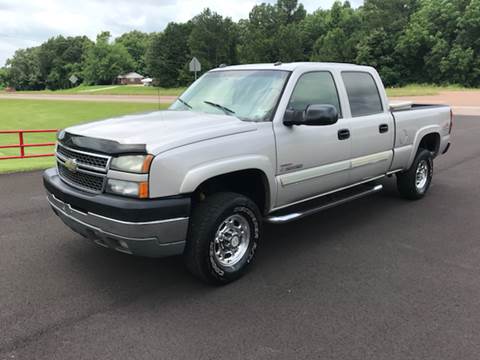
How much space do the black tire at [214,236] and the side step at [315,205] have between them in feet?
0.96

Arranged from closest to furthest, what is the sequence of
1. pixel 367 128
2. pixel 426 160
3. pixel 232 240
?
1. pixel 232 240
2. pixel 367 128
3. pixel 426 160

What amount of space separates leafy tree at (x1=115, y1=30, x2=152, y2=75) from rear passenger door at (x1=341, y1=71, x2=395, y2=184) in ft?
484

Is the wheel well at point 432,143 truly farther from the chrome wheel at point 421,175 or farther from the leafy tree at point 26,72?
the leafy tree at point 26,72

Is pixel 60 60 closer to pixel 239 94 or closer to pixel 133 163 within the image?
pixel 239 94

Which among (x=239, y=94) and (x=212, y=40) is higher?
(x=212, y=40)

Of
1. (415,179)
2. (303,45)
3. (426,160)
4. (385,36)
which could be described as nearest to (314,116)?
(415,179)

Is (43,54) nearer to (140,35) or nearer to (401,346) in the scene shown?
(140,35)

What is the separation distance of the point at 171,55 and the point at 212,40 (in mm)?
10097

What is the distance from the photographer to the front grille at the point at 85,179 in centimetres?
364

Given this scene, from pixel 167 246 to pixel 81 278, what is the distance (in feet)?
3.67

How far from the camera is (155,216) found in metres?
3.38

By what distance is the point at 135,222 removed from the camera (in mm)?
3354

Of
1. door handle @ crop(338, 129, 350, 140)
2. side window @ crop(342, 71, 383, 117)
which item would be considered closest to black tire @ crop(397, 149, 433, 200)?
side window @ crop(342, 71, 383, 117)

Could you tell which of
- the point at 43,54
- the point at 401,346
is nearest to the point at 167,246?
the point at 401,346
